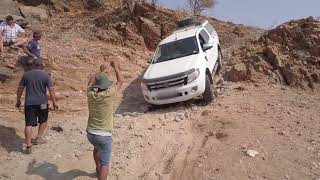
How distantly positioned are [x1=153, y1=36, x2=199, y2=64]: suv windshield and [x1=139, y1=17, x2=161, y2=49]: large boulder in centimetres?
525

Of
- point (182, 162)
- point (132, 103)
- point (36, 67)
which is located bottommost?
point (132, 103)

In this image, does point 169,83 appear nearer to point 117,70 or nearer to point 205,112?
point 205,112

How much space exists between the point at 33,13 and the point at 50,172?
12221 mm

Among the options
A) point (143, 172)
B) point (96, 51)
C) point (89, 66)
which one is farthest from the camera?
point (96, 51)

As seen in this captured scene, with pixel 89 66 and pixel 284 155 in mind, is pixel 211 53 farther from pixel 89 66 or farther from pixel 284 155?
pixel 284 155

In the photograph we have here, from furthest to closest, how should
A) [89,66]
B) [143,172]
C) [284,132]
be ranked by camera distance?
1. [89,66]
2. [284,132]
3. [143,172]

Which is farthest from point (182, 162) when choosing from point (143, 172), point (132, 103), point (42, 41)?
point (42, 41)

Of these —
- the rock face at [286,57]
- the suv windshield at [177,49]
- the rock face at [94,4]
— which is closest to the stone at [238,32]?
the rock face at [286,57]

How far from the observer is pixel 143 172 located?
8.70 metres

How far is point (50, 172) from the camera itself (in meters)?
8.83

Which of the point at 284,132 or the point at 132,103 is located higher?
the point at 284,132

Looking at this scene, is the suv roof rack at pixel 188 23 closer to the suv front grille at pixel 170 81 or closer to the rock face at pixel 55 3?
the suv front grille at pixel 170 81

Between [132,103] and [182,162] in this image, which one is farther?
[132,103]

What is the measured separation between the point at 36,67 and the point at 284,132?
195 inches
